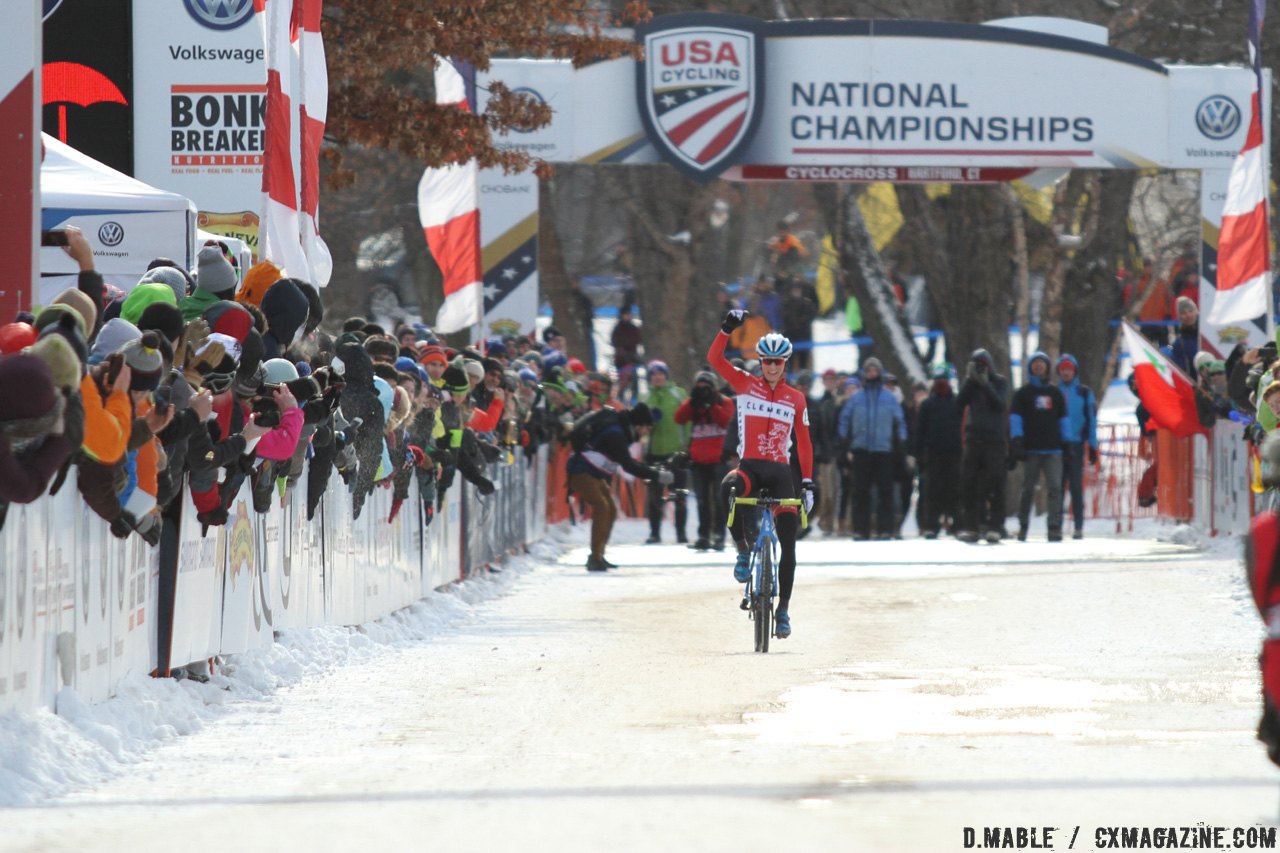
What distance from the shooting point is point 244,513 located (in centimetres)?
1135

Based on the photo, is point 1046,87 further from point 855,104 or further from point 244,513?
point 244,513

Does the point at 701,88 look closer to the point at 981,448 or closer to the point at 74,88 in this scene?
the point at 981,448

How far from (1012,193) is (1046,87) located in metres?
7.01

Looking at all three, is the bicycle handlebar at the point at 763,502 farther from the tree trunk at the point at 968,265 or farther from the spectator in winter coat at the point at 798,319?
the spectator in winter coat at the point at 798,319

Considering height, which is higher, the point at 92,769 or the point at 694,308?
the point at 694,308

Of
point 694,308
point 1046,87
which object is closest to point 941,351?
point 694,308

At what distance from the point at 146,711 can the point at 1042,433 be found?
15.5 m

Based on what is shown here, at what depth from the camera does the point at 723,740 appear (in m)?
8.96

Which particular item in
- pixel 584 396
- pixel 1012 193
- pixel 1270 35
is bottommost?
pixel 584 396

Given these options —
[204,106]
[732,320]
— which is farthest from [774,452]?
[204,106]

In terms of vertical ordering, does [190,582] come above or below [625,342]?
below

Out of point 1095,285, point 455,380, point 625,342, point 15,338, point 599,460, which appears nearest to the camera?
point 15,338

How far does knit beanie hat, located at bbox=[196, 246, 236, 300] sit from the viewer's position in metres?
10.7

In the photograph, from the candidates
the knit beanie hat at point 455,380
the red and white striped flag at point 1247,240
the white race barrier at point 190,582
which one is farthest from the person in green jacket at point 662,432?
the knit beanie hat at point 455,380
